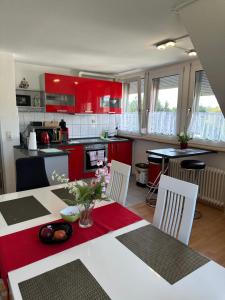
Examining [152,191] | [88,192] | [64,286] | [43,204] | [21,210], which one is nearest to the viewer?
[64,286]

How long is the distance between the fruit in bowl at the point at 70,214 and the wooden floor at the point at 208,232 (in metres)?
1.50

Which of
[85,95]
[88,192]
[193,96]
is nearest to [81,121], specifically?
[85,95]

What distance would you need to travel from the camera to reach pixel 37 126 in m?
3.72

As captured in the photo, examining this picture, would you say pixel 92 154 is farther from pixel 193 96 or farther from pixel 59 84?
pixel 193 96

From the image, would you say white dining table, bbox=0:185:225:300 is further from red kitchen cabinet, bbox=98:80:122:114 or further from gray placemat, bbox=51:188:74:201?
red kitchen cabinet, bbox=98:80:122:114

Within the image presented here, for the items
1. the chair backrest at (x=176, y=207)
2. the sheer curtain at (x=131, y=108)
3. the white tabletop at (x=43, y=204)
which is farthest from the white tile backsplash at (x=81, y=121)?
the chair backrest at (x=176, y=207)

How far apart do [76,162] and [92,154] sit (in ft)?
1.19

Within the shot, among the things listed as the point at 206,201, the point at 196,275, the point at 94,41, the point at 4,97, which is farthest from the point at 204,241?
the point at 4,97

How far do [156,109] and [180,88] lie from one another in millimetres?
670

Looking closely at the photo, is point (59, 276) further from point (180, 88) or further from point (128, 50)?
point (180, 88)

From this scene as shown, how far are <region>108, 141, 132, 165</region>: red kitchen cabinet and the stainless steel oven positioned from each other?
207 mm

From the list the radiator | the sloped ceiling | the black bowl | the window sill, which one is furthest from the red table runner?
the window sill

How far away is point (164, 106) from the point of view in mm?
3982

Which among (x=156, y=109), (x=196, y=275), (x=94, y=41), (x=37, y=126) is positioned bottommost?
(x=196, y=275)
